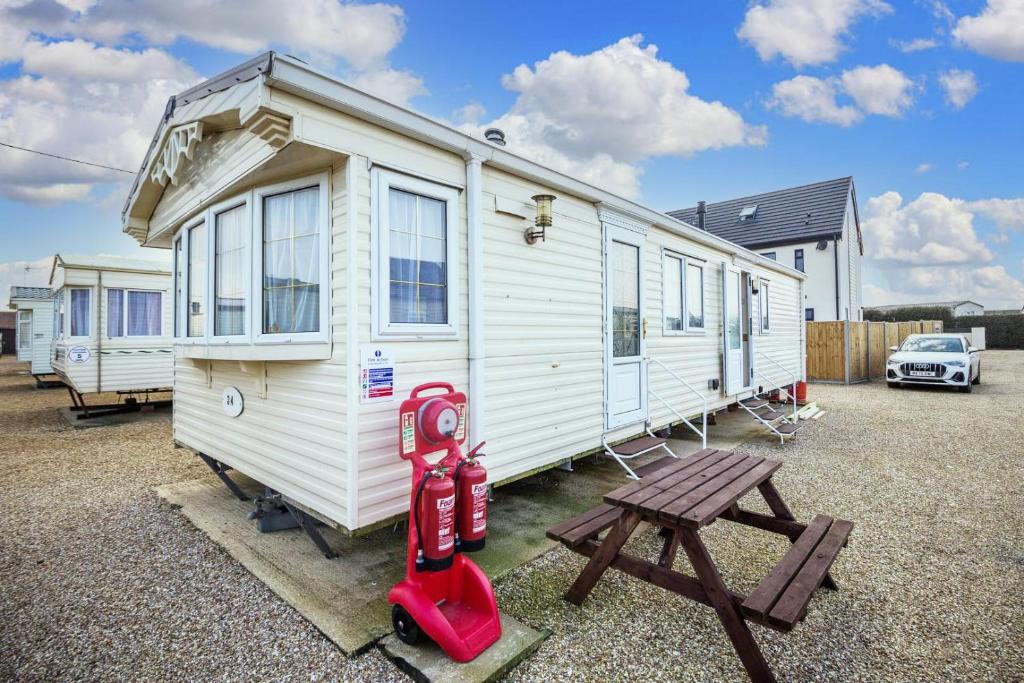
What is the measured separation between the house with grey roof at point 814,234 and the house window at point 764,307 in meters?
8.86

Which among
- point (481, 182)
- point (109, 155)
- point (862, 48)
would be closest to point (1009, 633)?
point (481, 182)

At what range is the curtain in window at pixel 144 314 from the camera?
9578 millimetres

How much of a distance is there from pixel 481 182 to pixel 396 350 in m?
1.50

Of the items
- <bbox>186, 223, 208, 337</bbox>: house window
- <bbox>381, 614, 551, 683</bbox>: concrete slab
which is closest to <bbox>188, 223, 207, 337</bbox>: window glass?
<bbox>186, 223, 208, 337</bbox>: house window

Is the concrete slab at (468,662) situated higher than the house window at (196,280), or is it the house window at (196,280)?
the house window at (196,280)

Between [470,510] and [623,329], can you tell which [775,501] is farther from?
[623,329]

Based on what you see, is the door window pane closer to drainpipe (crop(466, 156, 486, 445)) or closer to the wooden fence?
drainpipe (crop(466, 156, 486, 445))

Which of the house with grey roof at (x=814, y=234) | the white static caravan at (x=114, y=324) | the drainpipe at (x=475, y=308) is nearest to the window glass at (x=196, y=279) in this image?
the drainpipe at (x=475, y=308)

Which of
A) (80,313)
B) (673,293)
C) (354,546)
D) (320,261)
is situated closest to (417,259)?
(320,261)

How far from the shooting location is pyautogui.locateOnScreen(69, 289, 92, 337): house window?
9.11 m

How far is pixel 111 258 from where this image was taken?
386 inches

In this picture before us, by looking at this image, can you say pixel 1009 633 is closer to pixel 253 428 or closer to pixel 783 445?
pixel 783 445

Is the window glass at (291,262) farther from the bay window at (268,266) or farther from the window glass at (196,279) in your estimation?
the window glass at (196,279)

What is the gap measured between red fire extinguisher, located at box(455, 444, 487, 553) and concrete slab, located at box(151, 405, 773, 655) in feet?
2.14
